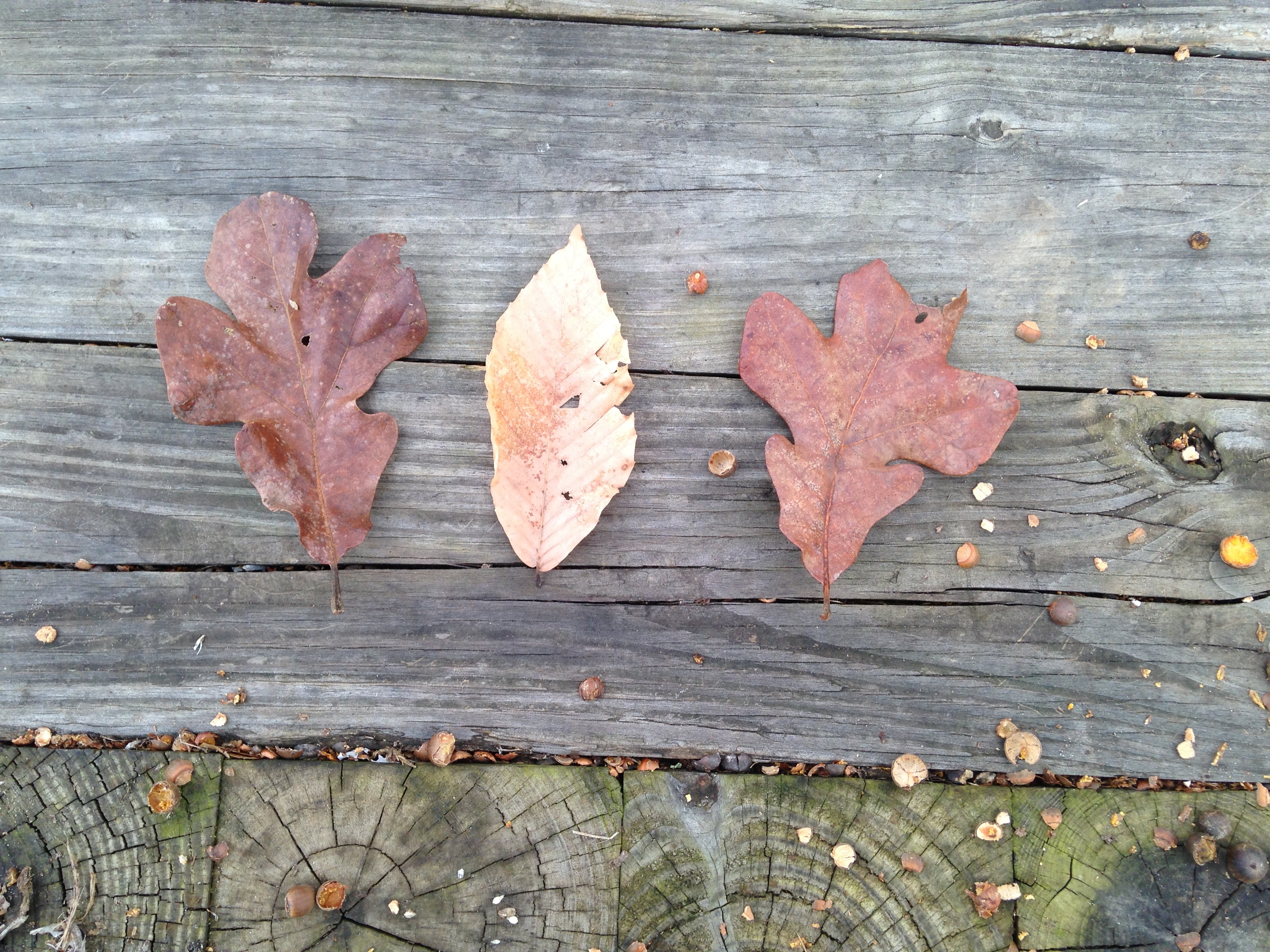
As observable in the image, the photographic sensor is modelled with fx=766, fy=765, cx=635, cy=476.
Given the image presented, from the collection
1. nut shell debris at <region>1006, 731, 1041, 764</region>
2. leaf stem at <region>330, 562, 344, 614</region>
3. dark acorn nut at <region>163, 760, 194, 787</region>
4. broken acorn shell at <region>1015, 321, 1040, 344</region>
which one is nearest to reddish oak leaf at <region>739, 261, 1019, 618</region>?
broken acorn shell at <region>1015, 321, 1040, 344</region>

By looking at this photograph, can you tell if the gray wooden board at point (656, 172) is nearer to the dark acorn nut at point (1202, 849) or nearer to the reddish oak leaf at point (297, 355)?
the reddish oak leaf at point (297, 355)

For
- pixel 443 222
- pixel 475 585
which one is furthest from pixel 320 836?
pixel 443 222

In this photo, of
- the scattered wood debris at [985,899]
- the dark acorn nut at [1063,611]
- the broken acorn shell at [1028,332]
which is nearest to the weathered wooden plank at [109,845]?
the scattered wood debris at [985,899]

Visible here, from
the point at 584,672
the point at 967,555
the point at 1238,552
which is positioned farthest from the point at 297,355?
the point at 1238,552

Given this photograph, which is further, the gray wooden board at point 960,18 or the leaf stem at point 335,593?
the gray wooden board at point 960,18

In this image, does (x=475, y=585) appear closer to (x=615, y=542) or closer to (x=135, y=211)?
(x=615, y=542)
